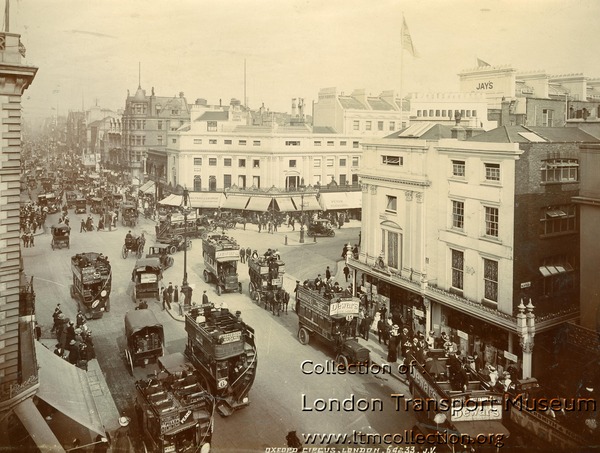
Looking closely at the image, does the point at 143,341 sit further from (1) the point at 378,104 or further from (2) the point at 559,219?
(1) the point at 378,104

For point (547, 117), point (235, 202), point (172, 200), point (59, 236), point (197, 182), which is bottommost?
point (59, 236)

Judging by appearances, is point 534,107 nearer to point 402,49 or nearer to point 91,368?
point 402,49

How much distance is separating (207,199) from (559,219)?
870 inches

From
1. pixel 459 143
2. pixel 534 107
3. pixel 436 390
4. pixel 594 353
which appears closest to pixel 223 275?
pixel 459 143

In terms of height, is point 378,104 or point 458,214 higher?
point 378,104

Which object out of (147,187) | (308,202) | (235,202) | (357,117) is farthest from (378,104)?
(147,187)

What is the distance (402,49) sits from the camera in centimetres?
1722

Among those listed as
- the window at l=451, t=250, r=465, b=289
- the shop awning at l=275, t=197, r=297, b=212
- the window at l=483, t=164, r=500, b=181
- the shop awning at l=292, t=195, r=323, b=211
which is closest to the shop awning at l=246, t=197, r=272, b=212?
the shop awning at l=275, t=197, r=297, b=212

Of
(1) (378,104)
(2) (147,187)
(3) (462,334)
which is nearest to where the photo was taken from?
(3) (462,334)

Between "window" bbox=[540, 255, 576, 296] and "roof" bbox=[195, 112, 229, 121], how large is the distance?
26.7 m

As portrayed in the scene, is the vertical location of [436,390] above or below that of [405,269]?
below

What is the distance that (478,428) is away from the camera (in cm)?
1158

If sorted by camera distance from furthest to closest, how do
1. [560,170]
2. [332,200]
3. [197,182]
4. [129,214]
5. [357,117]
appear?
[197,182] < [357,117] < [332,200] < [129,214] < [560,170]

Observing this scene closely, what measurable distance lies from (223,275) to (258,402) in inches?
364
